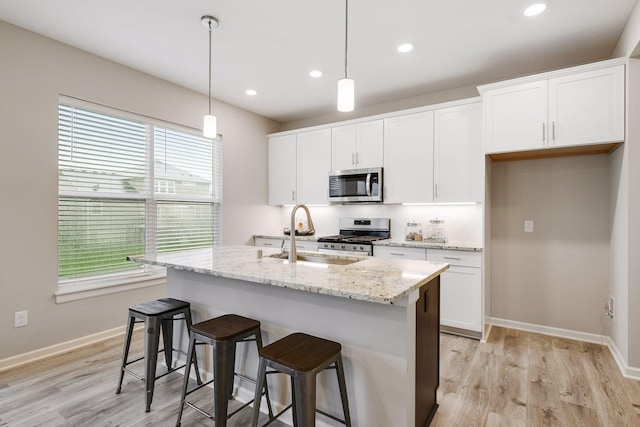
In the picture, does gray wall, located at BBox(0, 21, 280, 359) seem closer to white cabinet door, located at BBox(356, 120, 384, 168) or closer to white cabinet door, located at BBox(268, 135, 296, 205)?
white cabinet door, located at BBox(268, 135, 296, 205)

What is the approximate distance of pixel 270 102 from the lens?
445 cm

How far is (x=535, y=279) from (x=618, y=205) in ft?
3.53

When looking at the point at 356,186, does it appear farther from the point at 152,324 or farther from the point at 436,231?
the point at 152,324

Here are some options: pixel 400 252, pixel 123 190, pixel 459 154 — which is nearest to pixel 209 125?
pixel 123 190

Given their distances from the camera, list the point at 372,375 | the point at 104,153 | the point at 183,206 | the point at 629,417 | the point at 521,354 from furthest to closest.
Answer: the point at 183,206
the point at 104,153
the point at 521,354
the point at 629,417
the point at 372,375

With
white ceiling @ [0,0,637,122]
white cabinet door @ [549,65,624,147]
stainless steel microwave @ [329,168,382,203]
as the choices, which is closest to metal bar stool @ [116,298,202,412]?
Result: white ceiling @ [0,0,637,122]

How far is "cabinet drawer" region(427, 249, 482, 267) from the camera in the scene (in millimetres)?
3225

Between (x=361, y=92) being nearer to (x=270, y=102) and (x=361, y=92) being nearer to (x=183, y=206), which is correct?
(x=270, y=102)

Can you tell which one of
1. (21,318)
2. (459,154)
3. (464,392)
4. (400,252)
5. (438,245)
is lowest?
(464,392)

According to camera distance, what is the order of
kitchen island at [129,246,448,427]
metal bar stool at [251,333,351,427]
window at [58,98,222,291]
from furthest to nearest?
window at [58,98,222,291] < kitchen island at [129,246,448,427] < metal bar stool at [251,333,351,427]

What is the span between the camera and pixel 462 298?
3.31 meters

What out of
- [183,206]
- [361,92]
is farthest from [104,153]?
[361,92]

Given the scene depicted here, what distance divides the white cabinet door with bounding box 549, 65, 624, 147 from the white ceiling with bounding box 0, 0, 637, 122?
36 centimetres

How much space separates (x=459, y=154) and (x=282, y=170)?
8.28 ft
